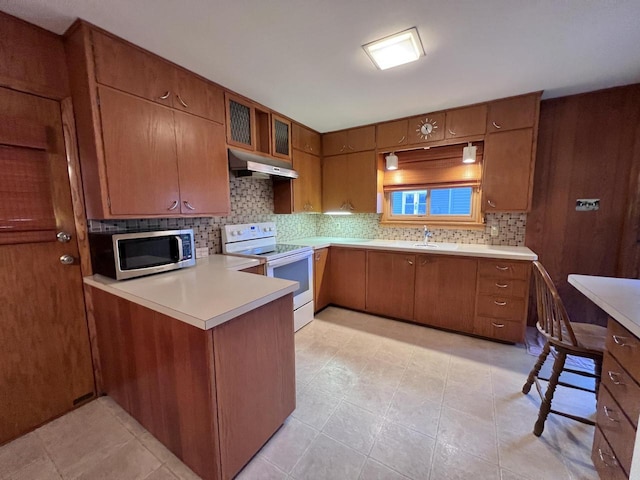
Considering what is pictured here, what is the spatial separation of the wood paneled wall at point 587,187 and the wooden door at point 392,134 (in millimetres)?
1272

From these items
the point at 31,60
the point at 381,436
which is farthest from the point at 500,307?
the point at 31,60

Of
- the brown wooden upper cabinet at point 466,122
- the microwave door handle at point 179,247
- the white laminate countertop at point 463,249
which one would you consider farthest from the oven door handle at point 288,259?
the brown wooden upper cabinet at point 466,122

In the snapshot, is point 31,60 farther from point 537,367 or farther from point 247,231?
point 537,367

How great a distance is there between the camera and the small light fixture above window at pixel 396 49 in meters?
1.51

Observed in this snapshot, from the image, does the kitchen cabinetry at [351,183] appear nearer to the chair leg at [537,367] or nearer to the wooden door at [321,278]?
the wooden door at [321,278]

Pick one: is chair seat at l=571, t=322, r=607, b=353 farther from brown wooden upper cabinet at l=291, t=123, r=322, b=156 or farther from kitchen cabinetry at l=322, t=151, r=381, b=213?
brown wooden upper cabinet at l=291, t=123, r=322, b=156

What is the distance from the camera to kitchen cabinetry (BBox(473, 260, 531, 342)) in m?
2.27

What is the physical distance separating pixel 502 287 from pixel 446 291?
471mm

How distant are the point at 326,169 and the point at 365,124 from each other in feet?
2.44

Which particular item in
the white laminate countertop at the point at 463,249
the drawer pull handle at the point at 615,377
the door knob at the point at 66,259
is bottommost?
the drawer pull handle at the point at 615,377

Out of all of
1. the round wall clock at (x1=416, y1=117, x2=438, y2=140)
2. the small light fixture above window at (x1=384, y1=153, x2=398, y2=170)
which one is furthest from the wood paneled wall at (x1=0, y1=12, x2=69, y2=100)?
the round wall clock at (x1=416, y1=117, x2=438, y2=140)

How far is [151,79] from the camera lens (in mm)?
1645

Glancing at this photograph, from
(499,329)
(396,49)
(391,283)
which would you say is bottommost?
(499,329)

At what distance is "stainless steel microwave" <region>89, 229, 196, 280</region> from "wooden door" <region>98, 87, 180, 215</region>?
0.17 m
